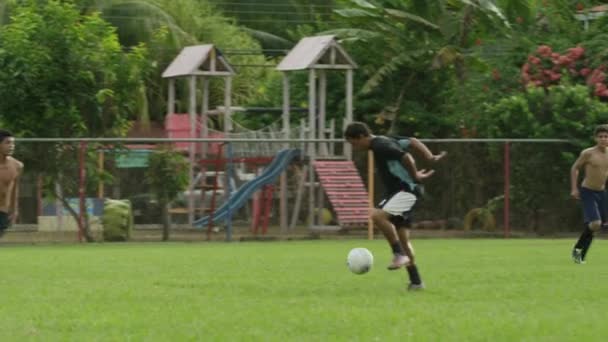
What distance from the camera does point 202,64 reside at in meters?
33.1

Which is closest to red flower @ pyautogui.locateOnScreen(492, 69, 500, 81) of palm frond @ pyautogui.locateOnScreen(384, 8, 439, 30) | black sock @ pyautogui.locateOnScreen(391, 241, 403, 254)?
palm frond @ pyautogui.locateOnScreen(384, 8, 439, 30)

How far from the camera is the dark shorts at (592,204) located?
18.5m

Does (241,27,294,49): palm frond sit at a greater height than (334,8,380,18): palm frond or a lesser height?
lesser

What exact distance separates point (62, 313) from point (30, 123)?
720 inches

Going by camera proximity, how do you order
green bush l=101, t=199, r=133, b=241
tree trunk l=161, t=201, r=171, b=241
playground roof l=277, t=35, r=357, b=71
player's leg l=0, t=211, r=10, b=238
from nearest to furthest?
player's leg l=0, t=211, r=10, b=238, green bush l=101, t=199, r=133, b=241, tree trunk l=161, t=201, r=171, b=241, playground roof l=277, t=35, r=357, b=71

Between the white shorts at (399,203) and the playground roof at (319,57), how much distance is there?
1786 cm

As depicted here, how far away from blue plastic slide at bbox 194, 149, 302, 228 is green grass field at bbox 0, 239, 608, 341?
698 cm

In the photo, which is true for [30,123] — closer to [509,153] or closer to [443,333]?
[509,153]

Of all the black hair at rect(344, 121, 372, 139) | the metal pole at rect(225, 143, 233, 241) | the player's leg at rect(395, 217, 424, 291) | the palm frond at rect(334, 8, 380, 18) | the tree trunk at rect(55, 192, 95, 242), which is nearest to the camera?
the black hair at rect(344, 121, 372, 139)

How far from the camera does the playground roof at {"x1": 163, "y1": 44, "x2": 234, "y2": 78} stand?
3250 cm

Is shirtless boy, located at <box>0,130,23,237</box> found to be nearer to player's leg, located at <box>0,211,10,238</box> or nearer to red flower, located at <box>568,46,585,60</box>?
player's leg, located at <box>0,211,10,238</box>

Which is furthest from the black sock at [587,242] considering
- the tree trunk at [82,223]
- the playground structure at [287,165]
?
the tree trunk at [82,223]

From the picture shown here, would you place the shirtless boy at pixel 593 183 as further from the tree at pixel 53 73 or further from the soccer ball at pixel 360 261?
the tree at pixel 53 73

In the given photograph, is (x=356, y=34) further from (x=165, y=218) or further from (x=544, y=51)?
(x=165, y=218)
